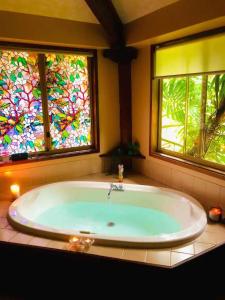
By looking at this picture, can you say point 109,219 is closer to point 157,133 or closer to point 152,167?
point 152,167

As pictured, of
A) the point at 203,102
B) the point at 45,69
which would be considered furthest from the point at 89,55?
the point at 203,102

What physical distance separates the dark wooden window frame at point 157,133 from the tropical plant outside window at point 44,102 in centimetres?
84

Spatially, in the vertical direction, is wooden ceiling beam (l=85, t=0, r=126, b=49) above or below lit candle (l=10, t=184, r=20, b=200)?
above

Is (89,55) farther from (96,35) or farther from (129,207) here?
(129,207)

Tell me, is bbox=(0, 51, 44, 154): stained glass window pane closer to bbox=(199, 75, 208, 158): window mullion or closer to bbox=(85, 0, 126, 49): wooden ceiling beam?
bbox=(85, 0, 126, 49): wooden ceiling beam

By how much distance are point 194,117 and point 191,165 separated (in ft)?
1.71

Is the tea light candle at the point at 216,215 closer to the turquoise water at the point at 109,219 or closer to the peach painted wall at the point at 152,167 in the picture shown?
the peach painted wall at the point at 152,167

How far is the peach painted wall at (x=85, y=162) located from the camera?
3031 mm

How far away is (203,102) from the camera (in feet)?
8.66

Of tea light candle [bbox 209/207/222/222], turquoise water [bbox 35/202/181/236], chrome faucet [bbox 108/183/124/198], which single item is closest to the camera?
tea light candle [bbox 209/207/222/222]

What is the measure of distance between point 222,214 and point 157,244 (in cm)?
82

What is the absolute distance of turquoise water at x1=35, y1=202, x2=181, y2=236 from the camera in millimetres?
2736

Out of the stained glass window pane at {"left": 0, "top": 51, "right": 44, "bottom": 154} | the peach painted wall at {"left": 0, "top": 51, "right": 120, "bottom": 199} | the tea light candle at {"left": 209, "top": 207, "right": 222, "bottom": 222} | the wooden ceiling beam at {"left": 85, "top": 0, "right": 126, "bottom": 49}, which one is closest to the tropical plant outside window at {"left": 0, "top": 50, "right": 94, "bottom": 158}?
the stained glass window pane at {"left": 0, "top": 51, "right": 44, "bottom": 154}

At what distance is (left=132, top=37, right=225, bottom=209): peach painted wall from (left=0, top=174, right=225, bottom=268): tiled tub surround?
1.39 feet
